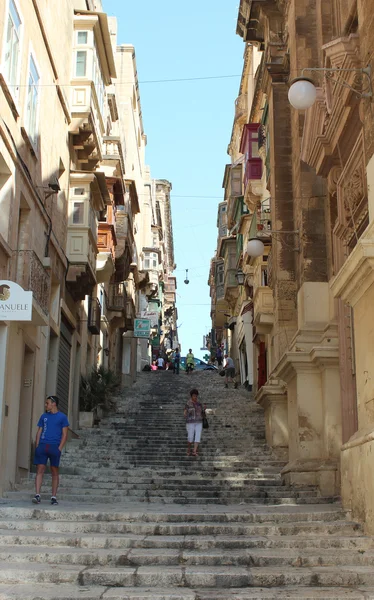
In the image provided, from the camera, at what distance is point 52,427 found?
39.3ft

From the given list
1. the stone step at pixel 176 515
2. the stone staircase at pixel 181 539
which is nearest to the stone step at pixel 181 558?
the stone staircase at pixel 181 539

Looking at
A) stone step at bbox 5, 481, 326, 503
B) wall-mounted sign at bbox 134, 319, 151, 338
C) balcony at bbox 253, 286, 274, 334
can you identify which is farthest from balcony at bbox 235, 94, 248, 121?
stone step at bbox 5, 481, 326, 503

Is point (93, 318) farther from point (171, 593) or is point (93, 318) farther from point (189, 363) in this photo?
point (171, 593)

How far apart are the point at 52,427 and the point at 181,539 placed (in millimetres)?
3722

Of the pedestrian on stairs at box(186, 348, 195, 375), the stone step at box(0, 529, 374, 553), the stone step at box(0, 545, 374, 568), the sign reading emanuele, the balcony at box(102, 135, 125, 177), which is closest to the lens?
the stone step at box(0, 545, 374, 568)

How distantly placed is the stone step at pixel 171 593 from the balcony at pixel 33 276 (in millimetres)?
7406

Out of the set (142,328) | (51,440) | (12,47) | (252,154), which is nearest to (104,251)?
(252,154)

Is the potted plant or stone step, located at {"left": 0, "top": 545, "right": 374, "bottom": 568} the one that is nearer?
stone step, located at {"left": 0, "top": 545, "right": 374, "bottom": 568}

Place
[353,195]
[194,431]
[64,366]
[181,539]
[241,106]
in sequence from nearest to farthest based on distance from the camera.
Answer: [181,539], [353,195], [194,431], [64,366], [241,106]

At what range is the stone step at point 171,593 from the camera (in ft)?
22.5

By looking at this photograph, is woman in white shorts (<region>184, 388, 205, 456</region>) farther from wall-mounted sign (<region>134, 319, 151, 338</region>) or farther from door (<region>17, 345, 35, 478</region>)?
wall-mounted sign (<region>134, 319, 151, 338</region>)

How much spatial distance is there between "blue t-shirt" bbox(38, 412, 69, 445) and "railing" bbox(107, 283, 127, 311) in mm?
21551

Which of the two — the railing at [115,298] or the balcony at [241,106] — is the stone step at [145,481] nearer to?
the railing at [115,298]

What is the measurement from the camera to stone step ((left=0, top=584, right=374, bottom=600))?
686 centimetres
